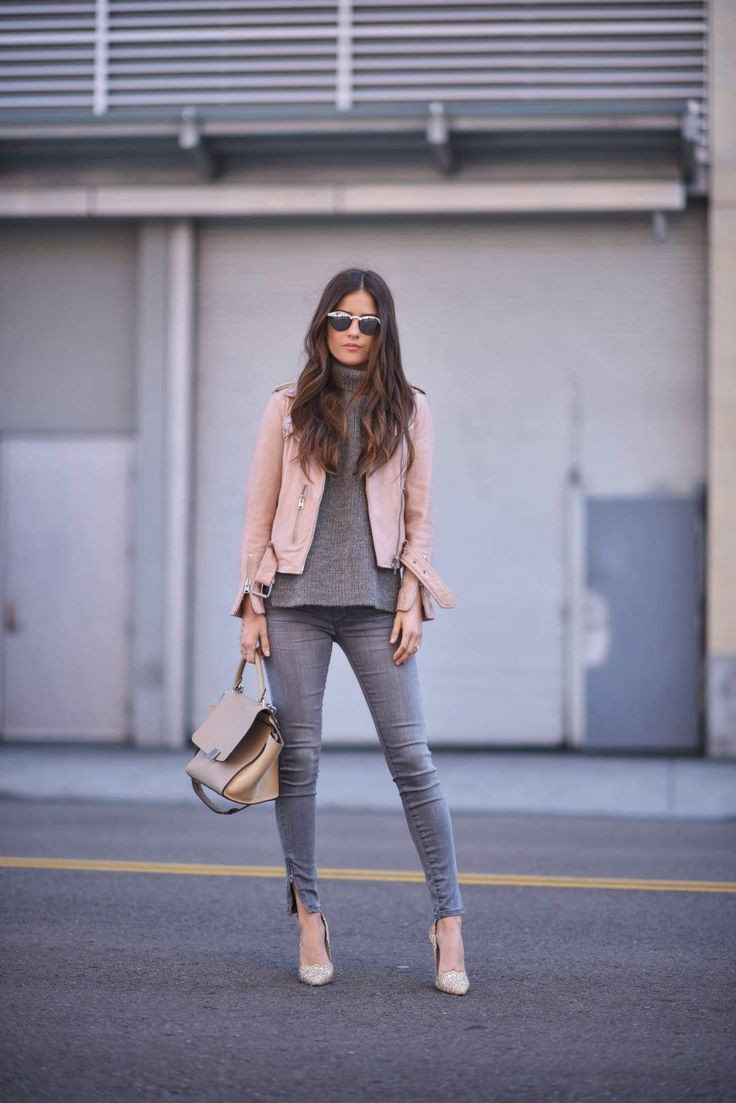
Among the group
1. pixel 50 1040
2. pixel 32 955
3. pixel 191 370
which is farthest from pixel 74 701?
pixel 50 1040

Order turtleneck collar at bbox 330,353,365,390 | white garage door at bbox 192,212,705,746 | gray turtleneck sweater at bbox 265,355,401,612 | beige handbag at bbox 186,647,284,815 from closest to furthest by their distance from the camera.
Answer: beige handbag at bbox 186,647,284,815, gray turtleneck sweater at bbox 265,355,401,612, turtleneck collar at bbox 330,353,365,390, white garage door at bbox 192,212,705,746

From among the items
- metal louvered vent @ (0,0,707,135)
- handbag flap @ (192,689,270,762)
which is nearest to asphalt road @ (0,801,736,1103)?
handbag flap @ (192,689,270,762)

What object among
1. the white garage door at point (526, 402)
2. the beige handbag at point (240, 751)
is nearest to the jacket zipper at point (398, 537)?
the beige handbag at point (240, 751)

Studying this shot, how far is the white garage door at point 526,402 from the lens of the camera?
1273cm

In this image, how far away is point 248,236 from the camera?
13.2 metres

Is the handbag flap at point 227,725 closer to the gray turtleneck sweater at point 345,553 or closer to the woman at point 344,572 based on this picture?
the woman at point 344,572

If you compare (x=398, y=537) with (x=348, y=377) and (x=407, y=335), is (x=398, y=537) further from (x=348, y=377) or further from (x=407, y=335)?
(x=407, y=335)

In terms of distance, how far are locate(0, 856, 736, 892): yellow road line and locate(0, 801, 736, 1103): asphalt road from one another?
1.9 inches

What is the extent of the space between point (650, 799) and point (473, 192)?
5193mm

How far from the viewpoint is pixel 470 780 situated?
1105 centimetres

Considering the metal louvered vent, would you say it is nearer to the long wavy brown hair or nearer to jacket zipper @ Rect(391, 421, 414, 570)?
the long wavy brown hair

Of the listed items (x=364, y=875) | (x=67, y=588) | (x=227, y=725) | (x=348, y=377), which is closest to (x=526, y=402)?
(x=67, y=588)

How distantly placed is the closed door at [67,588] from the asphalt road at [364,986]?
573 cm

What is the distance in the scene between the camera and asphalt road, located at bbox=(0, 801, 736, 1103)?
12.1 ft
